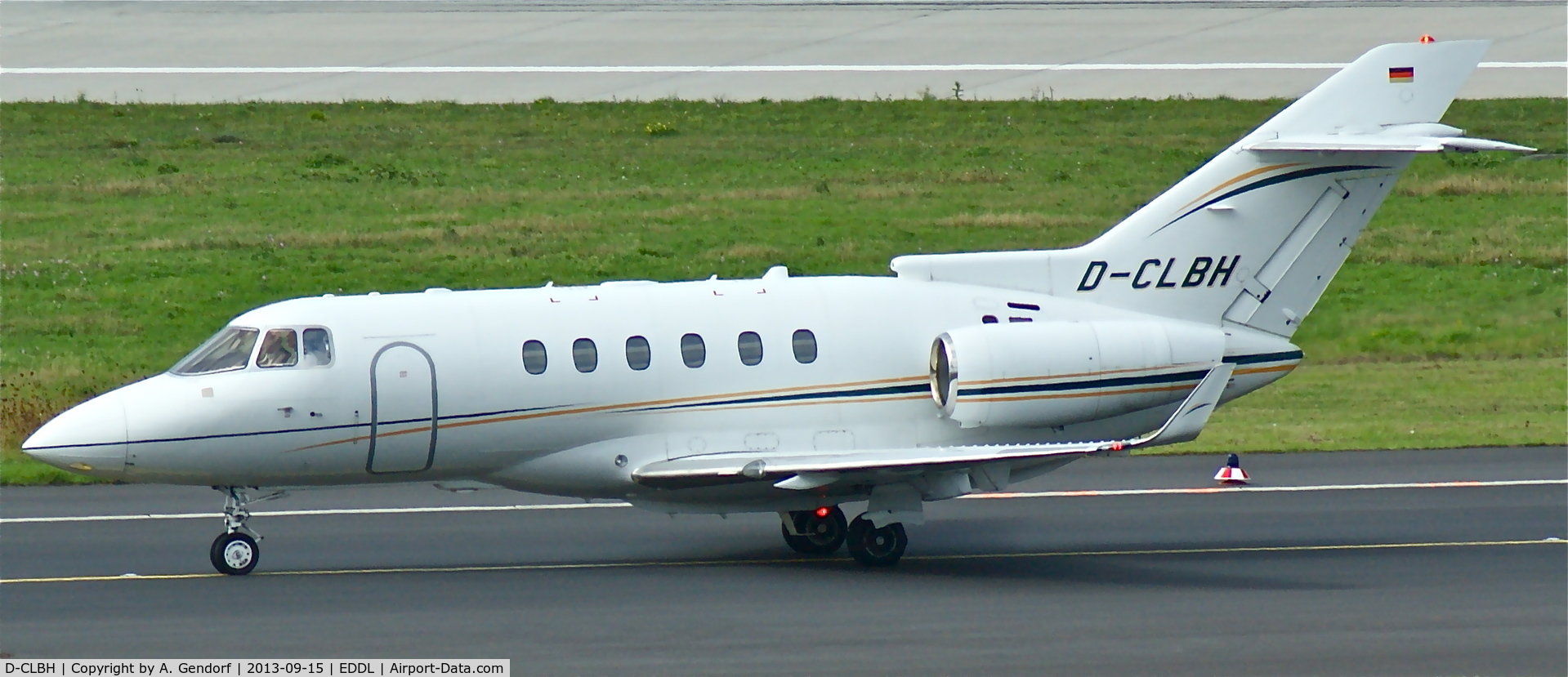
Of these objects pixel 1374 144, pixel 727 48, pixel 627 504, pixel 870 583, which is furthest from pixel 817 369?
pixel 727 48

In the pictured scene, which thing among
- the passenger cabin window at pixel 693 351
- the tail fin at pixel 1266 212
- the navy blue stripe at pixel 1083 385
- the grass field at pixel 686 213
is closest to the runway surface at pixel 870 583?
the navy blue stripe at pixel 1083 385

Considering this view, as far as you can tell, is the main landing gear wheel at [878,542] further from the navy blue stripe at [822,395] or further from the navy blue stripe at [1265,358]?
the navy blue stripe at [1265,358]

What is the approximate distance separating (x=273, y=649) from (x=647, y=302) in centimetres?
521

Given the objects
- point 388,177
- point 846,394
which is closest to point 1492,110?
point 388,177

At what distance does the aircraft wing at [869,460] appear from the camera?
1688 cm

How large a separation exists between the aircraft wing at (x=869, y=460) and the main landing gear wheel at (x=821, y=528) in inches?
41.4

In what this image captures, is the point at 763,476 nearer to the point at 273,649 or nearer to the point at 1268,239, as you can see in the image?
the point at 273,649

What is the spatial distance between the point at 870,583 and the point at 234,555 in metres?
5.67

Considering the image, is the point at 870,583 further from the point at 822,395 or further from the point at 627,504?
the point at 627,504

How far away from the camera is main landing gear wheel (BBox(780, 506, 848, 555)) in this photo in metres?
18.9

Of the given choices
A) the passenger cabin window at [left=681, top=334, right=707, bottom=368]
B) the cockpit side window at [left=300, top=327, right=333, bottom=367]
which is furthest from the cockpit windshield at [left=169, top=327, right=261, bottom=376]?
the passenger cabin window at [left=681, top=334, right=707, bottom=368]

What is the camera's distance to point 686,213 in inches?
1516

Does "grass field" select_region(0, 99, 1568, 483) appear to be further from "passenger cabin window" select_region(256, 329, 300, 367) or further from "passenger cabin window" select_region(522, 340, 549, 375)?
"passenger cabin window" select_region(522, 340, 549, 375)

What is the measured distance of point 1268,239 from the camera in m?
19.6
